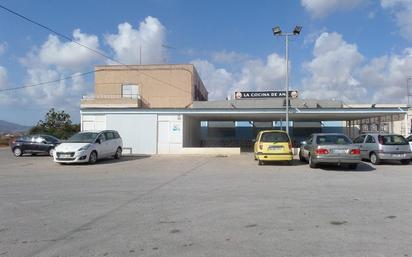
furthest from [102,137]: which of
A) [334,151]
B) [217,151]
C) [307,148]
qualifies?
[334,151]

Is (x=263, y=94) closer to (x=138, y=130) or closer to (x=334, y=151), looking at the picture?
(x=138, y=130)

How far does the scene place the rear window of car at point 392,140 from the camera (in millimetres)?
18797

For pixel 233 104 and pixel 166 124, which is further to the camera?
pixel 233 104

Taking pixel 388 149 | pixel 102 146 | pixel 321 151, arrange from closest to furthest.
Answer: pixel 321 151
pixel 388 149
pixel 102 146

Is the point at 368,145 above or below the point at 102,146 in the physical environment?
above

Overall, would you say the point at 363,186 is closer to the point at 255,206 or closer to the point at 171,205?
the point at 255,206

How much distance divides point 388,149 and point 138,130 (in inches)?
604

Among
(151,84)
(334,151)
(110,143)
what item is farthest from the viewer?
(151,84)

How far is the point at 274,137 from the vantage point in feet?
61.1

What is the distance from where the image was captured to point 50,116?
5612cm

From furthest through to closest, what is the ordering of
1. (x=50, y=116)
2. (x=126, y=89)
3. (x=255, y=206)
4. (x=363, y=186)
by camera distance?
(x=50, y=116) → (x=126, y=89) → (x=363, y=186) → (x=255, y=206)

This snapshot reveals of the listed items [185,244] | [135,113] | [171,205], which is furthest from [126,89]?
[185,244]

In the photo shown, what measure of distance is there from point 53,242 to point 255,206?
4086 mm

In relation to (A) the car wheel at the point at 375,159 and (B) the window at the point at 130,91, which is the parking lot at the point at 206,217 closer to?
(A) the car wheel at the point at 375,159
